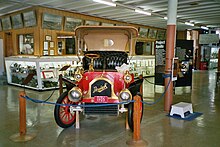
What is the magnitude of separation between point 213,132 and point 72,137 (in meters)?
2.86

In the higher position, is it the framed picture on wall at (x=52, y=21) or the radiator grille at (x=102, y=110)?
the framed picture on wall at (x=52, y=21)

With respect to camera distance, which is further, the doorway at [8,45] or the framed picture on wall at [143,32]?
Answer: the framed picture on wall at [143,32]

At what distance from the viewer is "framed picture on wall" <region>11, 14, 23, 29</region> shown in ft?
31.3

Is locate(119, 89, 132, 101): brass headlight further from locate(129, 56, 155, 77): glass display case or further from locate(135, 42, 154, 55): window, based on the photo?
locate(135, 42, 154, 55): window

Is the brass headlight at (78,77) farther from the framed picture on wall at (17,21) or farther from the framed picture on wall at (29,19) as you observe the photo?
the framed picture on wall at (17,21)

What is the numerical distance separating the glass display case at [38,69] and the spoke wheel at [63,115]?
434 centimetres

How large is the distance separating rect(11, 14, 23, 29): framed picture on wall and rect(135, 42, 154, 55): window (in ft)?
24.2

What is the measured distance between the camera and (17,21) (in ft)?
32.1

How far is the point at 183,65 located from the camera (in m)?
8.80

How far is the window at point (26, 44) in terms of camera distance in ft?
31.0

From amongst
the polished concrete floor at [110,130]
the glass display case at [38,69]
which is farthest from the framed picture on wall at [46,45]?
the polished concrete floor at [110,130]

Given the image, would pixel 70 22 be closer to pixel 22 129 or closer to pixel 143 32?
pixel 143 32

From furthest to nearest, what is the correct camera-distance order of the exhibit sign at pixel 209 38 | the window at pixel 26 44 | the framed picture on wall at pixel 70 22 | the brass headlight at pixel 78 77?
the exhibit sign at pixel 209 38, the framed picture on wall at pixel 70 22, the window at pixel 26 44, the brass headlight at pixel 78 77

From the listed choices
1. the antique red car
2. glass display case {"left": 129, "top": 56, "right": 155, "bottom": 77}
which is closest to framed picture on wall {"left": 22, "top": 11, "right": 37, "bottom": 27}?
the antique red car
